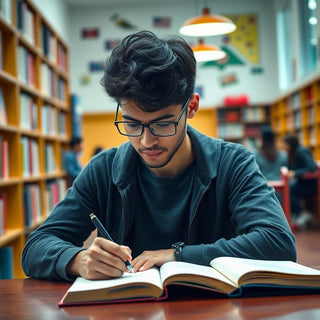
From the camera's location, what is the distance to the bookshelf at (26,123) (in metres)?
3.28

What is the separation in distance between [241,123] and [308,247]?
14.0ft

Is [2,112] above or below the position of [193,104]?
above

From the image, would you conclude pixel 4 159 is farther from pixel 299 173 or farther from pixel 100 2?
pixel 100 2

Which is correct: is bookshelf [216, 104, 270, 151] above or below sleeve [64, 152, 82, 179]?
above

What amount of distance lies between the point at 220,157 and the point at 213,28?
299cm

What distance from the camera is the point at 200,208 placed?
133 cm

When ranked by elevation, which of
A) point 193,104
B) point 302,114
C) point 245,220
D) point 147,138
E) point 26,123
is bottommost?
point 245,220

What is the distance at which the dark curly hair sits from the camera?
46.5 inches

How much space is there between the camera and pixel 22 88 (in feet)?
12.3

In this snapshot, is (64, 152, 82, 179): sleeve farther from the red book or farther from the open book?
the open book

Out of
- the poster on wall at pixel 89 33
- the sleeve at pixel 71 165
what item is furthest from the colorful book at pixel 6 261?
the poster on wall at pixel 89 33

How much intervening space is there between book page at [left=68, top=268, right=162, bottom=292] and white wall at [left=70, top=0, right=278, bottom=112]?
7323mm

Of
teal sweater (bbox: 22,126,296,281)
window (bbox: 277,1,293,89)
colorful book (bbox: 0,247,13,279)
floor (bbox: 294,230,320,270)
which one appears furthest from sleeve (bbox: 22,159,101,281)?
window (bbox: 277,1,293,89)

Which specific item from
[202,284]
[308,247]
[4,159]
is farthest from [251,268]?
[308,247]
